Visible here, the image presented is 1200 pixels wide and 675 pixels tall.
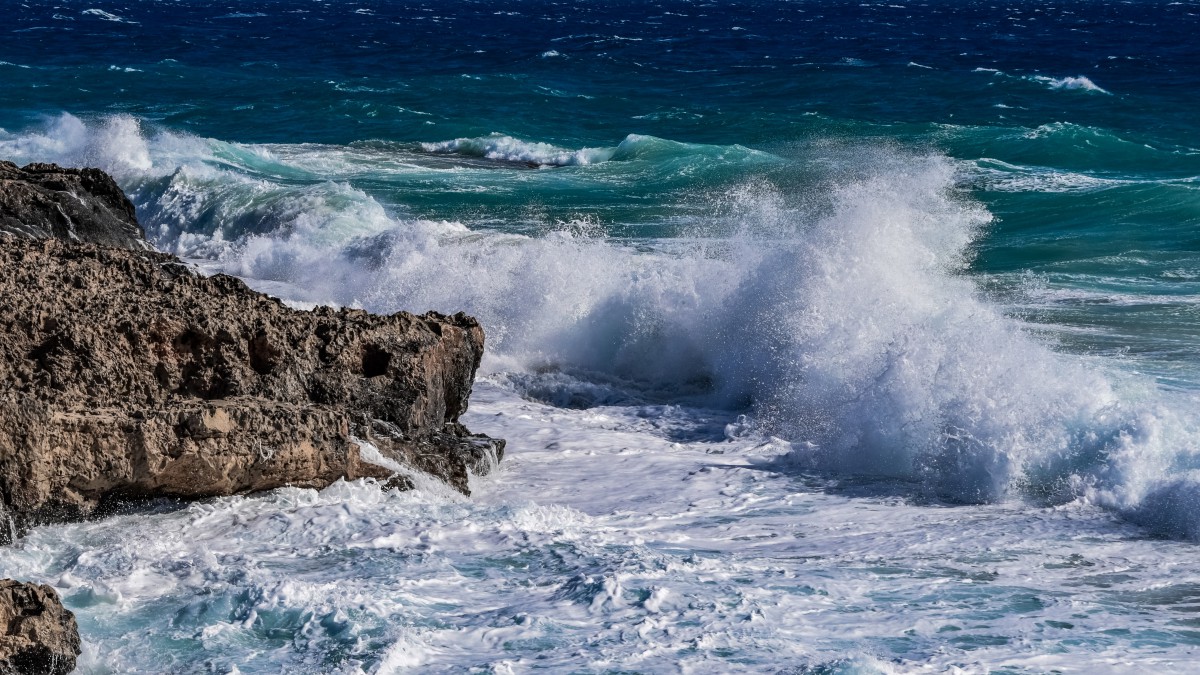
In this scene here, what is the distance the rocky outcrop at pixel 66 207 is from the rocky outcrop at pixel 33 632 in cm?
440

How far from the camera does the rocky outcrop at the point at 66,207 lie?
27.3 ft

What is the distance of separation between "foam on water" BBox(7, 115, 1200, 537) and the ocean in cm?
3

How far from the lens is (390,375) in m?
6.23

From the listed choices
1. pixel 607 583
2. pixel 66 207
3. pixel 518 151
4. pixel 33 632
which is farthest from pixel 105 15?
pixel 33 632

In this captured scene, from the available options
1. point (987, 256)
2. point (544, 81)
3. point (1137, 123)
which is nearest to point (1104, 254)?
point (987, 256)

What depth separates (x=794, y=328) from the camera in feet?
29.6

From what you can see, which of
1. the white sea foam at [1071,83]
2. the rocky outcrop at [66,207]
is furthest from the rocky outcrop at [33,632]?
the white sea foam at [1071,83]

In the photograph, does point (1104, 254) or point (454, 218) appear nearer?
point (1104, 254)

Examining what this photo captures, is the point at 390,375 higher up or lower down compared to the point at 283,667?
higher up

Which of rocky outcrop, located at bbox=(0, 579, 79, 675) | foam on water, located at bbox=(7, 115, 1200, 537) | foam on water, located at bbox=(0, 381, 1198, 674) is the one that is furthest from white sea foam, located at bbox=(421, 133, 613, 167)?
rocky outcrop, located at bbox=(0, 579, 79, 675)

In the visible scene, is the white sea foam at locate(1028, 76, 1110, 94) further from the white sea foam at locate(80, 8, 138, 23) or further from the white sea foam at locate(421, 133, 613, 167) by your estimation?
the white sea foam at locate(80, 8, 138, 23)

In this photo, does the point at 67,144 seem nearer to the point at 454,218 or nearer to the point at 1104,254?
the point at 454,218

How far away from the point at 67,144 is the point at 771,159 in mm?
10279

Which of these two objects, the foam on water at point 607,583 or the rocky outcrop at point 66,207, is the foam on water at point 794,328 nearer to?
the foam on water at point 607,583
